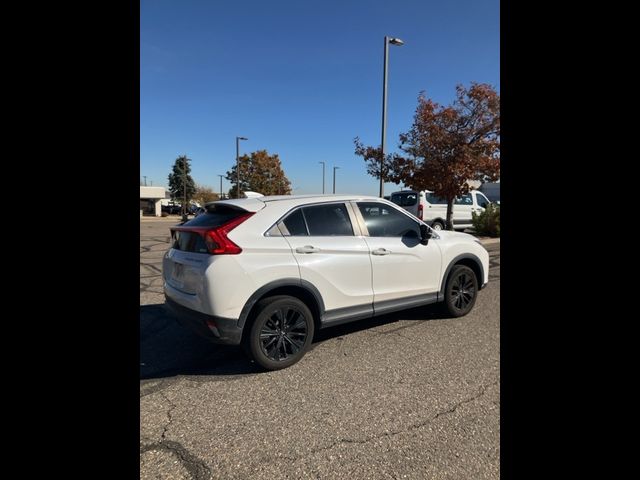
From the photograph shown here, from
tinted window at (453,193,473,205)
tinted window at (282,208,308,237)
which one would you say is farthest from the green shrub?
tinted window at (282,208,308,237)

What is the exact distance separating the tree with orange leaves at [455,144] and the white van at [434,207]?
2.76 ft

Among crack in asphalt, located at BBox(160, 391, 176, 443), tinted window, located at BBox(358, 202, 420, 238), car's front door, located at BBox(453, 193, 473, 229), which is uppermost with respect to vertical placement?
car's front door, located at BBox(453, 193, 473, 229)

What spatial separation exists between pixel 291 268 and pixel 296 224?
50 centimetres

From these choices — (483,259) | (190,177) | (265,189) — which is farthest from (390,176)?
(190,177)

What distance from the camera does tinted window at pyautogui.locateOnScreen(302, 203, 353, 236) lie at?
3.94 m

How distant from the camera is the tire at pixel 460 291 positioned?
4.93 metres

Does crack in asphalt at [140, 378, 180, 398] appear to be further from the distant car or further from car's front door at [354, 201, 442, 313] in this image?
the distant car

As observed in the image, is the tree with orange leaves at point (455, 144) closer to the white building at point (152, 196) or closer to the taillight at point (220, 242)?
the taillight at point (220, 242)

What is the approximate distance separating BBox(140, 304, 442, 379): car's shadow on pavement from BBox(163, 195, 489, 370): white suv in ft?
1.44
